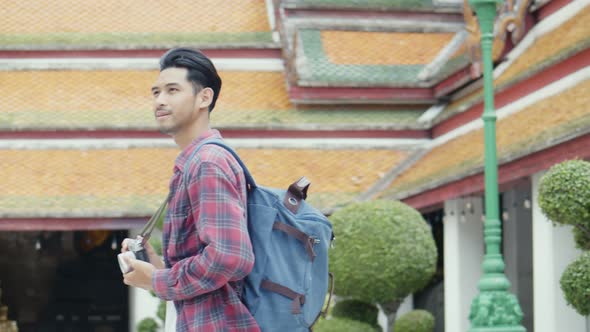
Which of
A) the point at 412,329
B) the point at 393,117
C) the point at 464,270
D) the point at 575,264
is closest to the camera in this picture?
the point at 575,264

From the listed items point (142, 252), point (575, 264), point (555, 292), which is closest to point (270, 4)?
point (555, 292)

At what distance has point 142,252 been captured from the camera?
3355 mm

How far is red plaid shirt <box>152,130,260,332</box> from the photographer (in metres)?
3.05

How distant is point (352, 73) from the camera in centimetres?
1691

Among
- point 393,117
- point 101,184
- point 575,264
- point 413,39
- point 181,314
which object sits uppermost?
point 413,39

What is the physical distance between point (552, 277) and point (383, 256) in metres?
1.73

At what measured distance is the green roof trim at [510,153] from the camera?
10.4 m

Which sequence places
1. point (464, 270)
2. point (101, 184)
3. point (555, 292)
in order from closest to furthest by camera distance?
point (555, 292) → point (464, 270) → point (101, 184)

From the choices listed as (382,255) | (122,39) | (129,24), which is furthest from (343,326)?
(129,24)

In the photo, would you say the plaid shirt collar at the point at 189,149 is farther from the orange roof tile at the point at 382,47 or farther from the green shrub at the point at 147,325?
the orange roof tile at the point at 382,47

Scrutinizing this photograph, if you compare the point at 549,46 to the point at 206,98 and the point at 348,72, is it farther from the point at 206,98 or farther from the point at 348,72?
the point at 206,98

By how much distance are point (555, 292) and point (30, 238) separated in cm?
1067

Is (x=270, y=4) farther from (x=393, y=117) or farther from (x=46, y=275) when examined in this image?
(x=46, y=275)

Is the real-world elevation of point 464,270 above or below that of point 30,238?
below
